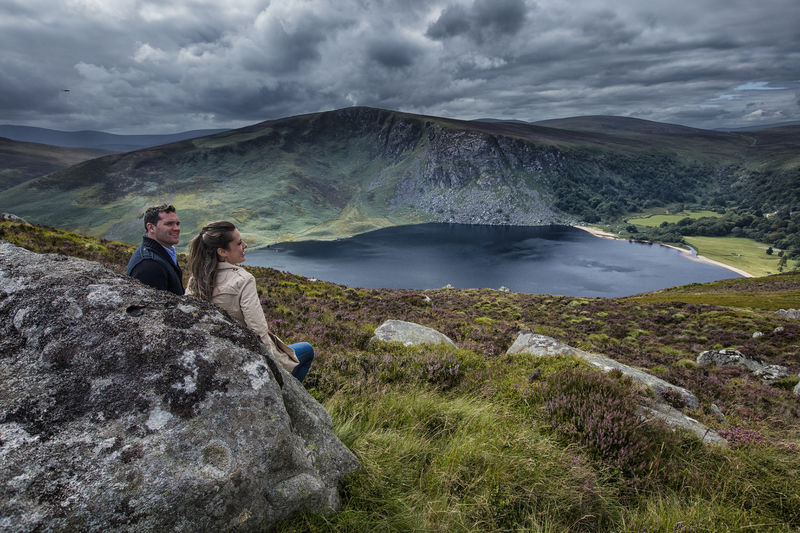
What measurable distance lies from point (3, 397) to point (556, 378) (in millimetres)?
6651

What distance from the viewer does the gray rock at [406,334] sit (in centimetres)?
1100

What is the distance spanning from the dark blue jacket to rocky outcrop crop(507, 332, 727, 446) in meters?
7.88

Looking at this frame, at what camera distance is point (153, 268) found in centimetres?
563

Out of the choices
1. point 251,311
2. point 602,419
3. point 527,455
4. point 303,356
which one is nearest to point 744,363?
point 602,419

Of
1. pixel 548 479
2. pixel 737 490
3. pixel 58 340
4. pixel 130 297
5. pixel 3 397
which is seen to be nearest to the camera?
pixel 3 397

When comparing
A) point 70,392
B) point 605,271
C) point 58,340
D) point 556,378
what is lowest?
point 605,271

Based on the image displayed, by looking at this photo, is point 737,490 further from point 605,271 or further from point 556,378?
point 605,271

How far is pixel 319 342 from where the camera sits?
9336mm

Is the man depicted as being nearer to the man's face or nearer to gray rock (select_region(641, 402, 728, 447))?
the man's face

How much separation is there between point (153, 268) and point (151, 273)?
0.09 metres

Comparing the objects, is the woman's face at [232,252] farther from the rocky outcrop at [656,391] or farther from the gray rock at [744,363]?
the gray rock at [744,363]

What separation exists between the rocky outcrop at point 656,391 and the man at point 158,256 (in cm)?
790

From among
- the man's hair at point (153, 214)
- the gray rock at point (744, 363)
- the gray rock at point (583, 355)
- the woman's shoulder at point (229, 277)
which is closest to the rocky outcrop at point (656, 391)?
the gray rock at point (583, 355)

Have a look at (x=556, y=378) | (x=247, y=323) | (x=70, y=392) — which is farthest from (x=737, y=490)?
(x=70, y=392)
